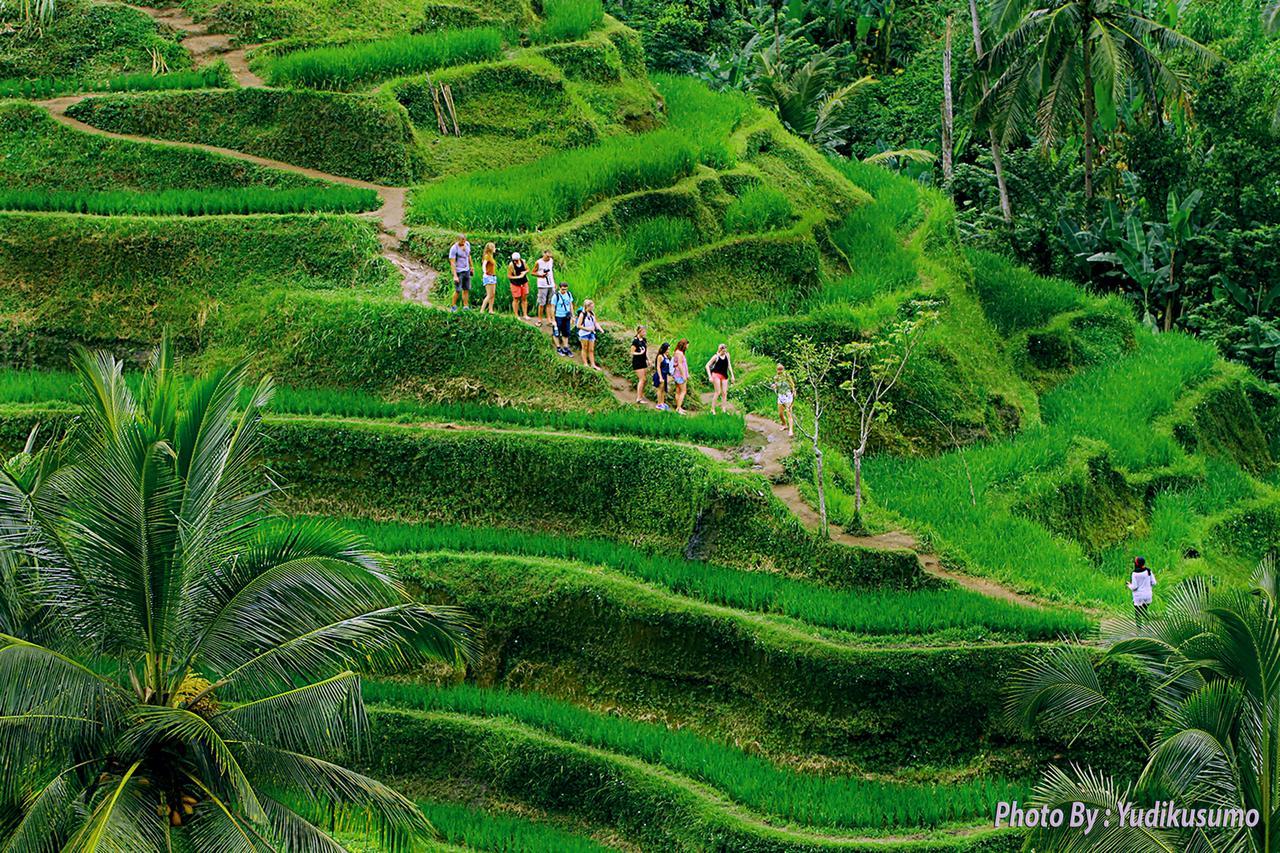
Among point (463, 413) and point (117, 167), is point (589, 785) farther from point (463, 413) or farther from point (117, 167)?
point (117, 167)

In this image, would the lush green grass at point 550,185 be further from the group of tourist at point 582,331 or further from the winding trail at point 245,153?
the group of tourist at point 582,331

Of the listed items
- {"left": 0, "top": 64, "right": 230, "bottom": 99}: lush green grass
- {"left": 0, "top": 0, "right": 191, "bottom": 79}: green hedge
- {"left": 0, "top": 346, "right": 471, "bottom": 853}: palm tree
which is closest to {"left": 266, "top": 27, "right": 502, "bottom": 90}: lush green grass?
{"left": 0, "top": 64, "right": 230, "bottom": 99}: lush green grass

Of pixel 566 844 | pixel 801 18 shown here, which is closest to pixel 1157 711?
pixel 566 844

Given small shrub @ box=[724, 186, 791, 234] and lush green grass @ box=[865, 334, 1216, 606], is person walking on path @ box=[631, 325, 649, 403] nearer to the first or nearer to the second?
lush green grass @ box=[865, 334, 1216, 606]

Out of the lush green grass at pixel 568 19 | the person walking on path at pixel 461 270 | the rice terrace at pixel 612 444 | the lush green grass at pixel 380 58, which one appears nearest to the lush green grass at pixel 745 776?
the rice terrace at pixel 612 444

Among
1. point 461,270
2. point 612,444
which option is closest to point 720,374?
point 612,444
